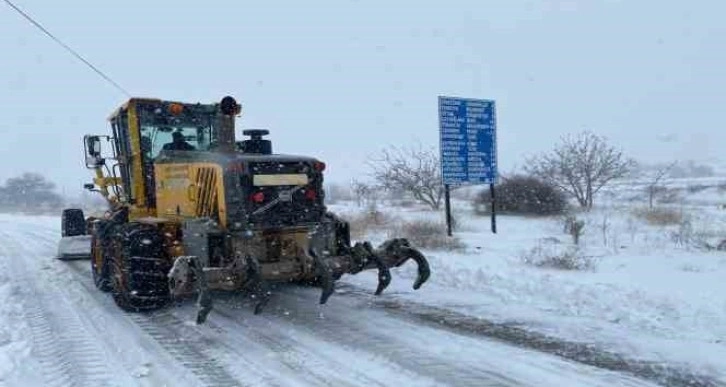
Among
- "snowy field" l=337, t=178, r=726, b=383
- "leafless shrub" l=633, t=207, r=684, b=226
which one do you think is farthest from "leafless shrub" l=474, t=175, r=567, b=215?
"snowy field" l=337, t=178, r=726, b=383

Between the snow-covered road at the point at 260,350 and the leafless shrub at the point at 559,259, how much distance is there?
11.4 feet

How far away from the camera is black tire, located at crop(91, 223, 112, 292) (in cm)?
940

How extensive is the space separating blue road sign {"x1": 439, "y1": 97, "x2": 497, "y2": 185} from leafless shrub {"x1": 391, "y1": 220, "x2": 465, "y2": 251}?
1167mm

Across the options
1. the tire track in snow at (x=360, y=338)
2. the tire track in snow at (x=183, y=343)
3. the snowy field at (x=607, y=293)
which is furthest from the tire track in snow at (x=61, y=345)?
the snowy field at (x=607, y=293)

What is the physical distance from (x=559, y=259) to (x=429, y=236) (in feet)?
12.8

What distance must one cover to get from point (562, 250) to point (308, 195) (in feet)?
19.8

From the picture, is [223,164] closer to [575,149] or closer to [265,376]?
[265,376]

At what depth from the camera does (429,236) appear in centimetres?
1412

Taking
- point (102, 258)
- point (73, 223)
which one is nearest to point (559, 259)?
point (102, 258)

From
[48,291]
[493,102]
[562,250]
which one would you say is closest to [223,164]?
[48,291]

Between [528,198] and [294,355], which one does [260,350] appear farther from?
[528,198]

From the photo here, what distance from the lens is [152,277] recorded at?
8008 millimetres

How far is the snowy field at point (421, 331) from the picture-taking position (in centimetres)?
530

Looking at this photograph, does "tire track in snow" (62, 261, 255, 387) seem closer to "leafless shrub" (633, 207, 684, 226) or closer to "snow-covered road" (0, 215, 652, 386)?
"snow-covered road" (0, 215, 652, 386)
